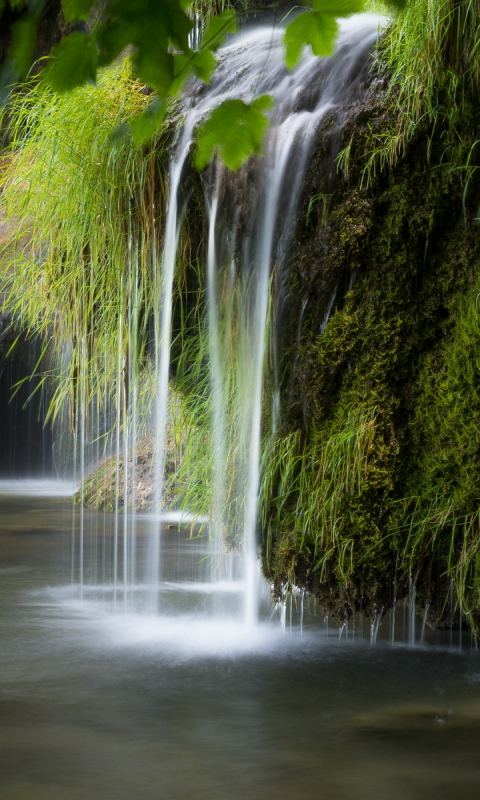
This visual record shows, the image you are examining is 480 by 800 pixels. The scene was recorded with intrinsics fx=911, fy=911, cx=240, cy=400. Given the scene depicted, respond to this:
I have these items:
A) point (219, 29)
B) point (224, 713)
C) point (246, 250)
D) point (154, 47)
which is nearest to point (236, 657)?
point (224, 713)

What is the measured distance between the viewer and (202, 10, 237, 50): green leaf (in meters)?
1.29

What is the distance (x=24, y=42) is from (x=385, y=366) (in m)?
2.44

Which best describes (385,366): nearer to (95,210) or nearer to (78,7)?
(95,210)

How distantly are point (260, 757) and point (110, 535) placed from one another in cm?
459

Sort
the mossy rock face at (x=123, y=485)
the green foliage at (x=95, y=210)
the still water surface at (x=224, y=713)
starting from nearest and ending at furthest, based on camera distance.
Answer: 1. the still water surface at (x=224, y=713)
2. the green foliage at (x=95, y=210)
3. the mossy rock face at (x=123, y=485)

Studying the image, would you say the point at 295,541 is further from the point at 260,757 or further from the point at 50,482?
the point at 50,482

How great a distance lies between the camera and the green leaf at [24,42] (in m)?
1.06

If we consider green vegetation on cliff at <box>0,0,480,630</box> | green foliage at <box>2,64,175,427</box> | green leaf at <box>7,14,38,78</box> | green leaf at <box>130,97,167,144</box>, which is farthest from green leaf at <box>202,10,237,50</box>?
green foliage at <box>2,64,175,427</box>

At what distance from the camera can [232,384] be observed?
3.99m

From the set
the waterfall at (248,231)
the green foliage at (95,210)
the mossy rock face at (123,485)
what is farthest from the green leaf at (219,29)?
the mossy rock face at (123,485)

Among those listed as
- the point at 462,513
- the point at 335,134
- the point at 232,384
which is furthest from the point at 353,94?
the point at 462,513

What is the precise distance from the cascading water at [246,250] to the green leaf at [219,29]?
2212 mm

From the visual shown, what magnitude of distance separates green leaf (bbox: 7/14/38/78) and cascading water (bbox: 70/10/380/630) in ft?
8.19

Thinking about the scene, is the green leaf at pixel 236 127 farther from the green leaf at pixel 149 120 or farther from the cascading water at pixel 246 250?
the cascading water at pixel 246 250
